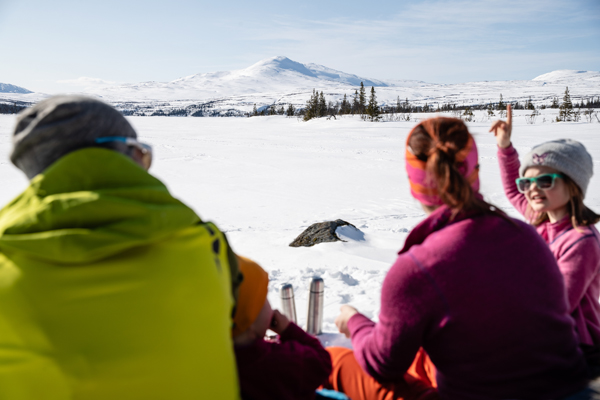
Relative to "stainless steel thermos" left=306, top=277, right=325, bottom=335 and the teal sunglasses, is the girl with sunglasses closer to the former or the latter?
the teal sunglasses

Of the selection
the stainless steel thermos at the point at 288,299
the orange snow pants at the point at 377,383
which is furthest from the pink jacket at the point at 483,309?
the stainless steel thermos at the point at 288,299

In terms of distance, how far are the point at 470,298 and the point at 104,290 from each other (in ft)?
3.03

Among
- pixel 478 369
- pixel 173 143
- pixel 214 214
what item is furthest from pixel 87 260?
pixel 173 143

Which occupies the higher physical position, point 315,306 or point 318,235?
point 315,306

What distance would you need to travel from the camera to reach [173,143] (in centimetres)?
1931

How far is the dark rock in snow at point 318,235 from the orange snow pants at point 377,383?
2905 mm

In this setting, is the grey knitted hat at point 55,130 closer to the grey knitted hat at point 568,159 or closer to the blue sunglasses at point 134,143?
the blue sunglasses at point 134,143

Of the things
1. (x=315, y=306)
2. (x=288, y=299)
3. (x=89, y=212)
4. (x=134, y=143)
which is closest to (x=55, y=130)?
(x=134, y=143)

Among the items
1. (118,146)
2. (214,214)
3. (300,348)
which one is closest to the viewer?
(118,146)

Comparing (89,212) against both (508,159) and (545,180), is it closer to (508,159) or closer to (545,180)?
(545,180)

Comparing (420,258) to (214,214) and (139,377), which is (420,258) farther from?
(214,214)

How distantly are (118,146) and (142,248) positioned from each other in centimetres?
39

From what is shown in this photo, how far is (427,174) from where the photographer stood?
1304 mm

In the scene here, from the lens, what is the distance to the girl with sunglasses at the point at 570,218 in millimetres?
1726
